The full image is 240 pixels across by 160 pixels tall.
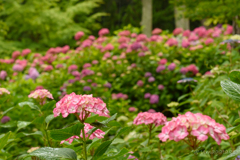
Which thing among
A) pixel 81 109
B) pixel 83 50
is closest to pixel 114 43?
pixel 83 50

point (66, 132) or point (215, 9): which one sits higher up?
point (215, 9)

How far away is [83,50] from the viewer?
17.8 feet

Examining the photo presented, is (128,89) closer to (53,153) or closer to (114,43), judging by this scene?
(114,43)

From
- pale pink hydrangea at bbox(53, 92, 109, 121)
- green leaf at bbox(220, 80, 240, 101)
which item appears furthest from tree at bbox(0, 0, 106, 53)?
green leaf at bbox(220, 80, 240, 101)

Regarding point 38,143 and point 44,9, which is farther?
point 44,9

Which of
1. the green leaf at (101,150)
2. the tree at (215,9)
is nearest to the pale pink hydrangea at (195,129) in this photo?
the green leaf at (101,150)

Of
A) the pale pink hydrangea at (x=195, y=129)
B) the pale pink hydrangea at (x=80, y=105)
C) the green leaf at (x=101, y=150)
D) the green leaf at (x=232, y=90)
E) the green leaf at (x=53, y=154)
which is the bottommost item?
the green leaf at (x=101, y=150)

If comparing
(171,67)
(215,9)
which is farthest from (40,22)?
(215,9)

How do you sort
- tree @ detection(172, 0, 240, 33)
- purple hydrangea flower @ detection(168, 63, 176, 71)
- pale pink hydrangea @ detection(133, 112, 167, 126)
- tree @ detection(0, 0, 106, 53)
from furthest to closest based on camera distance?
tree @ detection(0, 0, 106, 53) < purple hydrangea flower @ detection(168, 63, 176, 71) < tree @ detection(172, 0, 240, 33) < pale pink hydrangea @ detection(133, 112, 167, 126)

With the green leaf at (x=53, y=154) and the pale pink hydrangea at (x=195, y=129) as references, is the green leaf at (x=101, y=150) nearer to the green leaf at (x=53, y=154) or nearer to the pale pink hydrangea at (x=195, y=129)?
the green leaf at (x=53, y=154)

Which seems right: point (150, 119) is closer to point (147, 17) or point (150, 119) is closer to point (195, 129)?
point (195, 129)

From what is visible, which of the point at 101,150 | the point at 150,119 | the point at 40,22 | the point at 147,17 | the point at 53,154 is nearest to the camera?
the point at 53,154

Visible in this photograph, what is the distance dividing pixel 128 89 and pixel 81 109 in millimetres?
3365

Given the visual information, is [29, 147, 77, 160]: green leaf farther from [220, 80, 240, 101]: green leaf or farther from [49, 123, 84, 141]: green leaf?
[220, 80, 240, 101]: green leaf
